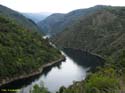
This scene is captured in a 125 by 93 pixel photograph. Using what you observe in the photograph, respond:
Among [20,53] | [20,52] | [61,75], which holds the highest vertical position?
[20,52]

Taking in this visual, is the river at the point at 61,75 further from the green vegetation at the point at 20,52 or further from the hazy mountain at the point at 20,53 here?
the green vegetation at the point at 20,52

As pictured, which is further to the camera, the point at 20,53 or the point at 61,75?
the point at 20,53

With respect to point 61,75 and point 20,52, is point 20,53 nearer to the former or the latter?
point 20,52

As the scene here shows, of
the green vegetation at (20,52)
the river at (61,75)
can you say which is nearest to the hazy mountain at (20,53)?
the green vegetation at (20,52)

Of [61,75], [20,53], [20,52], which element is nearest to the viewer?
[61,75]

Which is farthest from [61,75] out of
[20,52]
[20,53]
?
[20,52]

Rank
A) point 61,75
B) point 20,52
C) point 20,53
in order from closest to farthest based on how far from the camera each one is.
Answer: point 61,75 < point 20,53 < point 20,52

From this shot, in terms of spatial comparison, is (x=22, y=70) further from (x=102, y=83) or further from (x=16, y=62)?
(x=102, y=83)

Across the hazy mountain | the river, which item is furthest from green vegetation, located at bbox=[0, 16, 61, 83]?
the river
